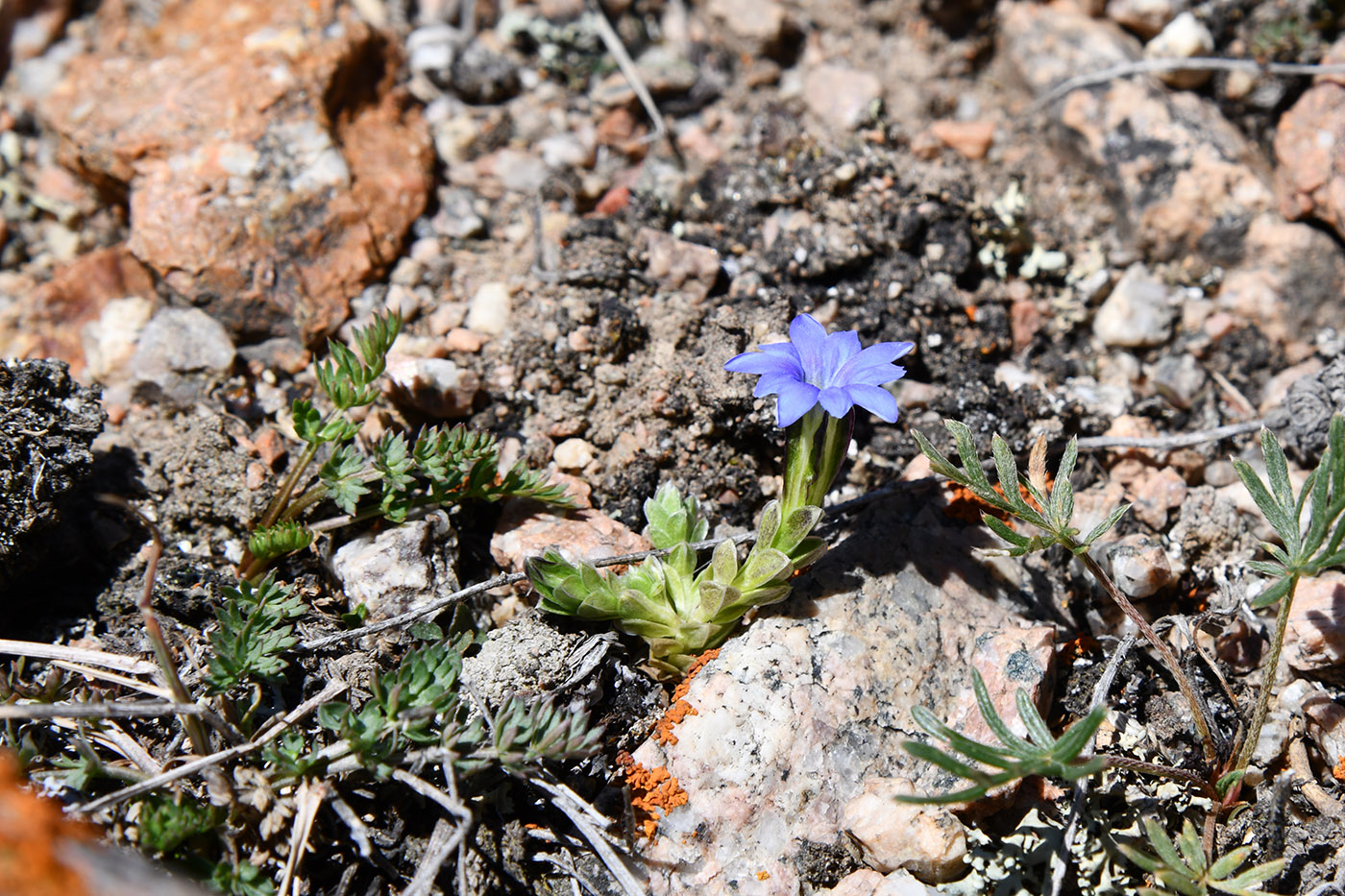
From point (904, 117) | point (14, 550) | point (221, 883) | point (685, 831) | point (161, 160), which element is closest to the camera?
point (221, 883)

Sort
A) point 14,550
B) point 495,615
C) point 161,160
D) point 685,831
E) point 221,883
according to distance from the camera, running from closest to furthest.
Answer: point 221,883, point 685,831, point 14,550, point 495,615, point 161,160

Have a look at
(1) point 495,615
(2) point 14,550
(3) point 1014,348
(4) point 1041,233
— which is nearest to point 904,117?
(4) point 1041,233

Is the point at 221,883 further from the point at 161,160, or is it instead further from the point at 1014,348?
the point at 1014,348

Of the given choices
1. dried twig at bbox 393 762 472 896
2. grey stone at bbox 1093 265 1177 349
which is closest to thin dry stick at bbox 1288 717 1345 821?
grey stone at bbox 1093 265 1177 349

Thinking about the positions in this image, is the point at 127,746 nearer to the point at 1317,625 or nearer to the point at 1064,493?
the point at 1064,493

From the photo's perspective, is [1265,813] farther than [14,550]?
No

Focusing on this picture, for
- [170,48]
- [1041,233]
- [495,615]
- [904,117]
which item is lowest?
[495,615]

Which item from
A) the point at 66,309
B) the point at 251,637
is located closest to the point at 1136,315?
the point at 251,637

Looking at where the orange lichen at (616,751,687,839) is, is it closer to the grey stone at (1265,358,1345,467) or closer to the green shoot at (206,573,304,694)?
the green shoot at (206,573,304,694)
